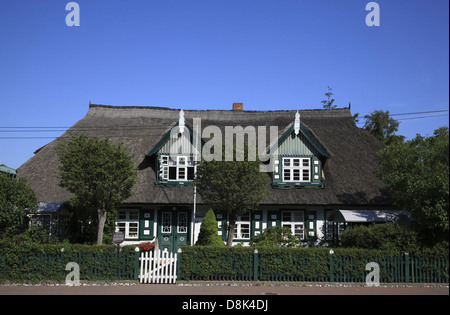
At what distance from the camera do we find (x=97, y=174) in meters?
19.5

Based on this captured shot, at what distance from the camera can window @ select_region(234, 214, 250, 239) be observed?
25344 millimetres

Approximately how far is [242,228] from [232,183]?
21.8ft

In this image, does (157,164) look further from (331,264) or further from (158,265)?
(331,264)

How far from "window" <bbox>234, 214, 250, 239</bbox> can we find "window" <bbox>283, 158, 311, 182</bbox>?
10.9 feet

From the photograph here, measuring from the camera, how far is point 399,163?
2027 centimetres

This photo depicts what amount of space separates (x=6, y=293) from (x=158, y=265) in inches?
200

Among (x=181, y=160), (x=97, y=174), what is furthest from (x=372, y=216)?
(x=97, y=174)

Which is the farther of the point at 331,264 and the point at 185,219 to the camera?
the point at 185,219

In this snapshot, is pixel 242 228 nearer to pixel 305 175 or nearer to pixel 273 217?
pixel 273 217

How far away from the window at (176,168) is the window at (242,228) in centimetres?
373

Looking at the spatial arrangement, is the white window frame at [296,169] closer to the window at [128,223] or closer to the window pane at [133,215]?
the window pane at [133,215]

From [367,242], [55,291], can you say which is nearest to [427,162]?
[367,242]

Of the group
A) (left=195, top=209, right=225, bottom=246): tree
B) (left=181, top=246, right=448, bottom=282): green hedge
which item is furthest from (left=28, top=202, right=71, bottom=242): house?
(left=181, top=246, right=448, bottom=282): green hedge

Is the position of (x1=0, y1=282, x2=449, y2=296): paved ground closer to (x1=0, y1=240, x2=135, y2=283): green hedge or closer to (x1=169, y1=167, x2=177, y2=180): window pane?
(x1=0, y1=240, x2=135, y2=283): green hedge
